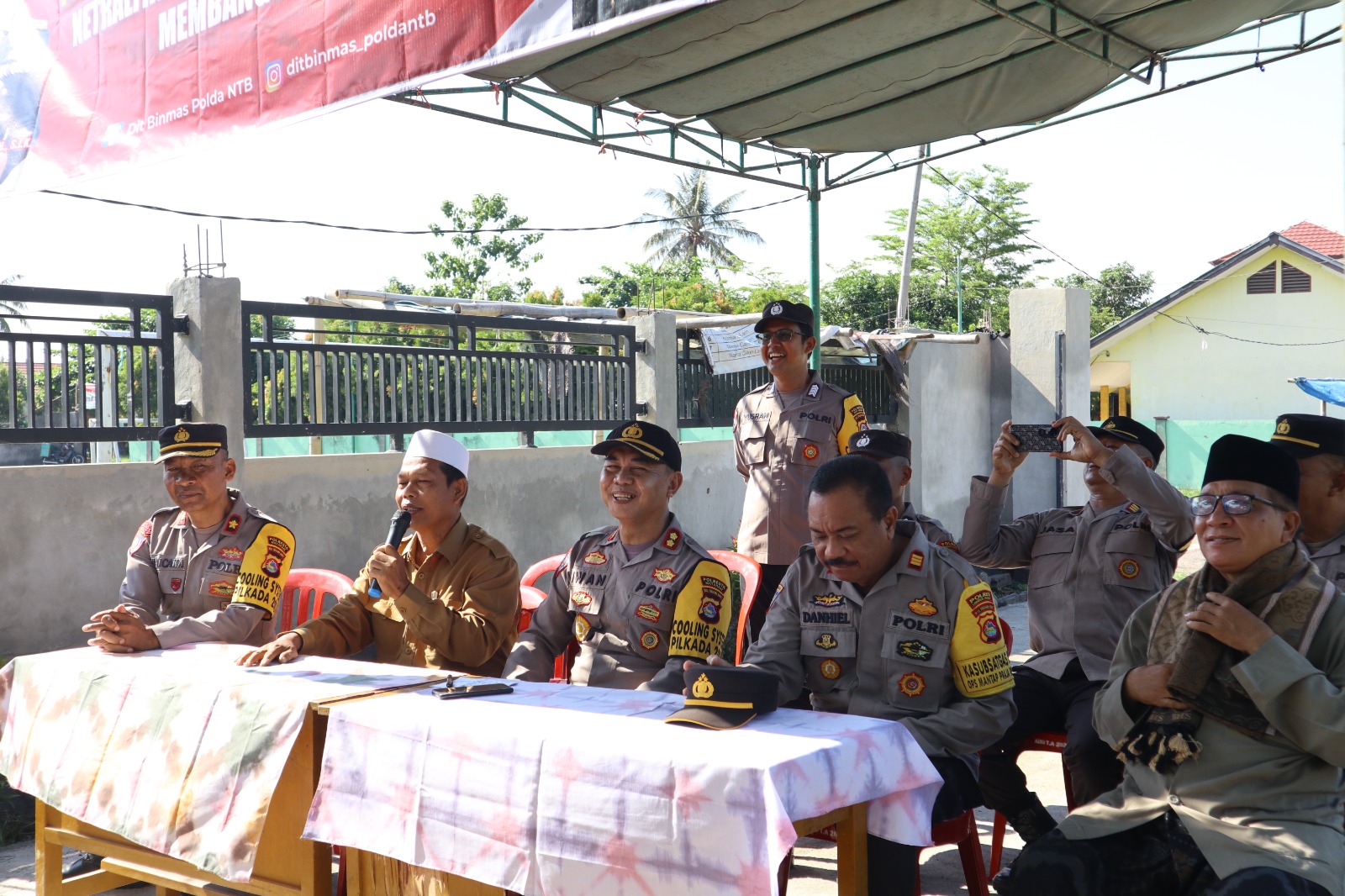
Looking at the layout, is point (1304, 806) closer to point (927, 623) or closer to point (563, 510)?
point (927, 623)

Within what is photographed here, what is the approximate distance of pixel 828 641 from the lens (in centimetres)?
300

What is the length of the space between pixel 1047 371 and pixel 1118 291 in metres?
30.1

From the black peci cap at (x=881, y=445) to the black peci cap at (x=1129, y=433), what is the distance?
63 centimetres

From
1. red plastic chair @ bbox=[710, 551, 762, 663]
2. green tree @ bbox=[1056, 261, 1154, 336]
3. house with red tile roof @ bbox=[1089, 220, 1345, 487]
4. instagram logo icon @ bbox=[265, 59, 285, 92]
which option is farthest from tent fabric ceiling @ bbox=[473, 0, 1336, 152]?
green tree @ bbox=[1056, 261, 1154, 336]

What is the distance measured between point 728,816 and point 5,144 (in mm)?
5024

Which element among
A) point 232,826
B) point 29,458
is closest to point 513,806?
point 232,826

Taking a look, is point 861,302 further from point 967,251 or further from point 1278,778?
point 1278,778

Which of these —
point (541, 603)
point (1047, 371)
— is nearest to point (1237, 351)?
point (1047, 371)

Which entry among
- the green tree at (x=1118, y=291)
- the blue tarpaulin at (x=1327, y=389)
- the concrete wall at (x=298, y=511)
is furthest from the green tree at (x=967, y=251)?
the concrete wall at (x=298, y=511)

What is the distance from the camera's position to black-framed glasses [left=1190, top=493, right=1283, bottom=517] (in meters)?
2.42

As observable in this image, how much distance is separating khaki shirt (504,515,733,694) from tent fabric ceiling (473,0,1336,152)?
73.3 inches

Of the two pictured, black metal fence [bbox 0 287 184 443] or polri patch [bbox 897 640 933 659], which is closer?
polri patch [bbox 897 640 933 659]

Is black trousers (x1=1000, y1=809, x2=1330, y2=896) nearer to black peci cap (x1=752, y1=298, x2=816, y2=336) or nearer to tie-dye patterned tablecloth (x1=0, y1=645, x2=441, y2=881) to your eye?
tie-dye patterned tablecloth (x1=0, y1=645, x2=441, y2=881)

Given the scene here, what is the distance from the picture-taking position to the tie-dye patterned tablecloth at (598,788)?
213 cm
